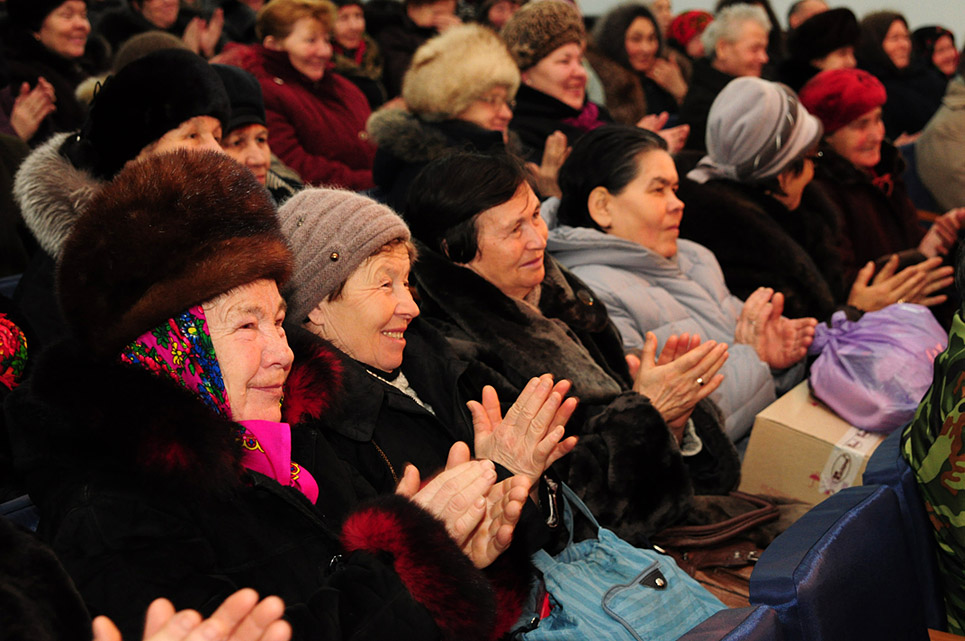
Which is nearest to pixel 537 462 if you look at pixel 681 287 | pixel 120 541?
pixel 120 541

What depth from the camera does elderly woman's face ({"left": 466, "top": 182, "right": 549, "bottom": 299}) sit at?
2.48 meters

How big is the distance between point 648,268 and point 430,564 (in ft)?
6.18

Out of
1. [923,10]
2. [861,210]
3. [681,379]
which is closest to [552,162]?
[861,210]

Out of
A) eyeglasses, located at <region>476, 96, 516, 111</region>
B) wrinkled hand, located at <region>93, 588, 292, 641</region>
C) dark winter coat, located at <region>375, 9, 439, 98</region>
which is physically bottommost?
dark winter coat, located at <region>375, 9, 439, 98</region>

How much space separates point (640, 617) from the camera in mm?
1754

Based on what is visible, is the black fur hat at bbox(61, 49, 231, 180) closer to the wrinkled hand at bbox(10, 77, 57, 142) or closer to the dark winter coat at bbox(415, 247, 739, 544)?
the dark winter coat at bbox(415, 247, 739, 544)

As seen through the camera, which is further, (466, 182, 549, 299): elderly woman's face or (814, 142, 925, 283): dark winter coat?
(814, 142, 925, 283): dark winter coat

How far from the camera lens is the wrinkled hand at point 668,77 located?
637 centimetres

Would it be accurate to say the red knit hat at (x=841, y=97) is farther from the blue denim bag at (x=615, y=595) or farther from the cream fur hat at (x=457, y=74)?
the blue denim bag at (x=615, y=595)

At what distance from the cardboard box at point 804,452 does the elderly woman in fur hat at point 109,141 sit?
1.89 meters

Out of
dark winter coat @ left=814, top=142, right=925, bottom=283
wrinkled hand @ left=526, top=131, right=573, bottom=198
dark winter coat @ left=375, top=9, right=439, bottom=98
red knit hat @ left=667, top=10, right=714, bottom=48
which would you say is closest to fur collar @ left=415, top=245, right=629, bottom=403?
wrinkled hand @ left=526, top=131, right=573, bottom=198

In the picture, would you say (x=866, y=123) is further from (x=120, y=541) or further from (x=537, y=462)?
(x=120, y=541)

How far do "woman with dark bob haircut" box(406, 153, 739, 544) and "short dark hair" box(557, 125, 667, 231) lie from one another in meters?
0.56

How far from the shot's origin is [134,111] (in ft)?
8.55
